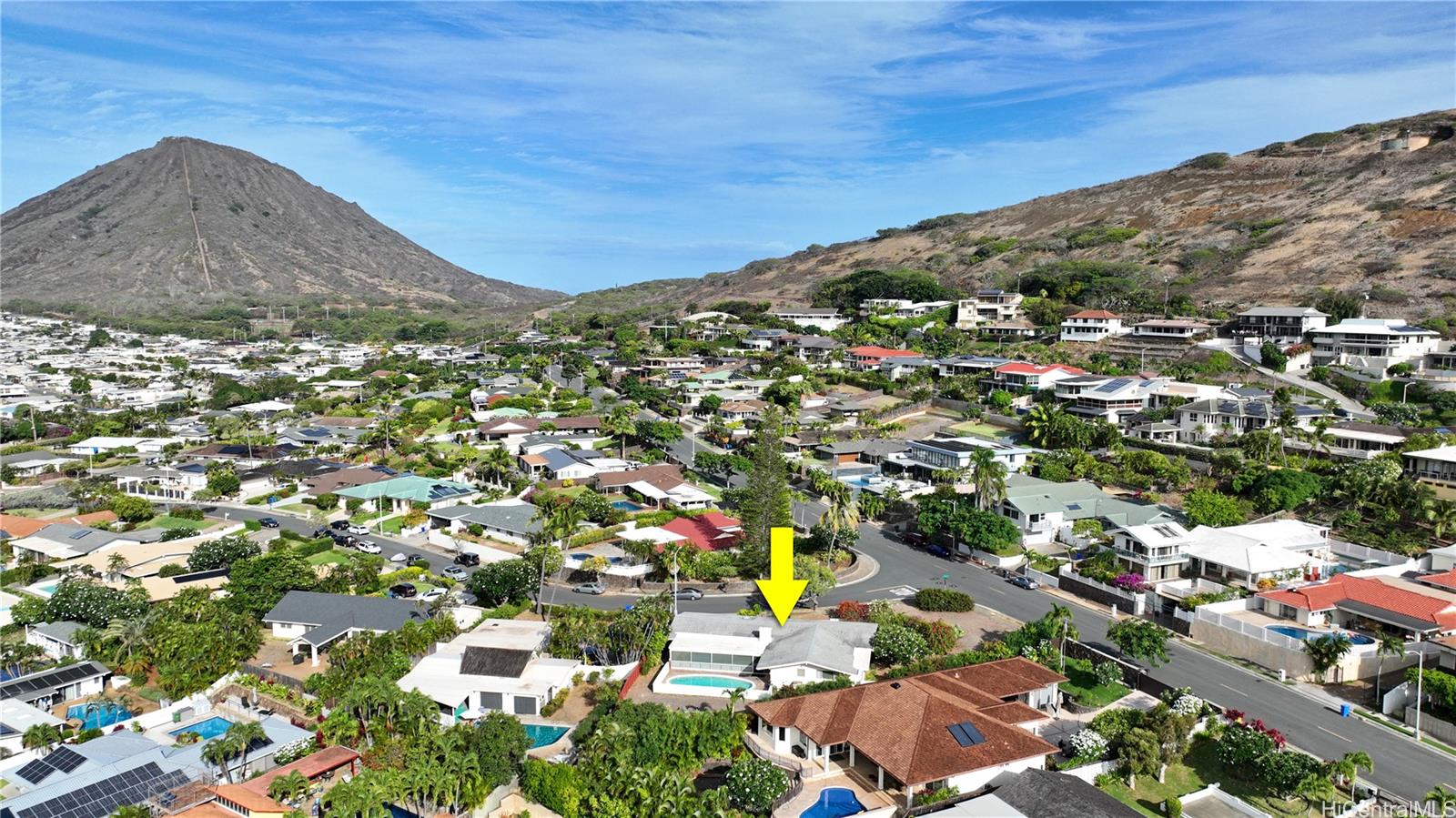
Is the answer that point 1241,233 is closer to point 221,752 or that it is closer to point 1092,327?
point 1092,327

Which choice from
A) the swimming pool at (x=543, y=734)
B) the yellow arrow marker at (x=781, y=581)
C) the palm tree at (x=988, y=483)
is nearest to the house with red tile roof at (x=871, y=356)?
the palm tree at (x=988, y=483)

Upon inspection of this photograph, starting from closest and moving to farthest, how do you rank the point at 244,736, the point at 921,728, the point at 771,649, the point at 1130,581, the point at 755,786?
1. the point at 755,786
2. the point at 244,736
3. the point at 921,728
4. the point at 771,649
5. the point at 1130,581

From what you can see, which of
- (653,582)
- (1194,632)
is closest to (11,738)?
(653,582)

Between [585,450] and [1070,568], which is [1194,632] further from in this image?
[585,450]

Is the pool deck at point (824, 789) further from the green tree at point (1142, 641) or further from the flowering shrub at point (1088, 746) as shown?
the green tree at point (1142, 641)

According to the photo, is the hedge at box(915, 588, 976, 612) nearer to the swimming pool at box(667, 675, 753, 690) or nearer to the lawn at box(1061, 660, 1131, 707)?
the lawn at box(1061, 660, 1131, 707)

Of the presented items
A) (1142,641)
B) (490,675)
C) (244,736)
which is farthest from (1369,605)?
(244,736)
